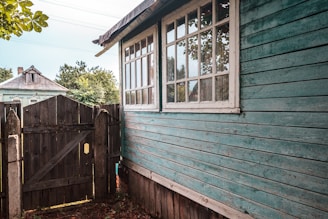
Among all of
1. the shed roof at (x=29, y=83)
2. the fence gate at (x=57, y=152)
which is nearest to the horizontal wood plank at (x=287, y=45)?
the fence gate at (x=57, y=152)

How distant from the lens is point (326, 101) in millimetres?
1428

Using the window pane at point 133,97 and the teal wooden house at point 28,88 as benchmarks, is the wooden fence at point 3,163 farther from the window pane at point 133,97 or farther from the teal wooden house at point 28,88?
the teal wooden house at point 28,88

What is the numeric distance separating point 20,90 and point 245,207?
1085 inches

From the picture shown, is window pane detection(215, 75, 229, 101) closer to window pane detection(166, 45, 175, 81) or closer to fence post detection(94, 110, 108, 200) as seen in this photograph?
window pane detection(166, 45, 175, 81)

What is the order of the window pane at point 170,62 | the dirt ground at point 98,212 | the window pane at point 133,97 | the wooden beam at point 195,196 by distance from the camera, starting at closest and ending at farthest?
the wooden beam at point 195,196, the window pane at point 170,62, the dirt ground at point 98,212, the window pane at point 133,97

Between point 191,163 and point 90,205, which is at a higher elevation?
point 191,163

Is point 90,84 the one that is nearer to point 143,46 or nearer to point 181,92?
point 143,46

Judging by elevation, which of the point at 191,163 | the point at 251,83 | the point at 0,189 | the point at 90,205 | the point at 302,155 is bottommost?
the point at 90,205

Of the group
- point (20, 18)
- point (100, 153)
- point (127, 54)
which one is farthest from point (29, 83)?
point (20, 18)

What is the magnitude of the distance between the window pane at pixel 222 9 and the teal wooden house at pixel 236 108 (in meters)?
0.01

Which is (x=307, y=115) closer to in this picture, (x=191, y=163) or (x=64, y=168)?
(x=191, y=163)

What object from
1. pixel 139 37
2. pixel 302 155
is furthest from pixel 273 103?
pixel 139 37

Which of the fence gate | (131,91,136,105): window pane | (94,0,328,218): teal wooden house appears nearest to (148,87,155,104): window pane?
(94,0,328,218): teal wooden house

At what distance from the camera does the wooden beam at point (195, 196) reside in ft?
7.12
